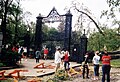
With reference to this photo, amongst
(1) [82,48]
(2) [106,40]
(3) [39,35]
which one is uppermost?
(3) [39,35]

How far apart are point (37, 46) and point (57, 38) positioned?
288 centimetres

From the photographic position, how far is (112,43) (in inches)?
2032

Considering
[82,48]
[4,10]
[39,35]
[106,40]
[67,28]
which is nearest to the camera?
[4,10]

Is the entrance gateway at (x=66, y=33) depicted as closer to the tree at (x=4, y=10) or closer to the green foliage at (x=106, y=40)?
the tree at (x=4, y=10)

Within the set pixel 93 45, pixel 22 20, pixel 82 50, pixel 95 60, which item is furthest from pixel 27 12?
pixel 95 60

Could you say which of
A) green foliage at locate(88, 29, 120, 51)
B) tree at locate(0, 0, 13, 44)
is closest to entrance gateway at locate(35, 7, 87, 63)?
tree at locate(0, 0, 13, 44)

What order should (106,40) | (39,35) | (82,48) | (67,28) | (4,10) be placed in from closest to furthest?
1. (4,10)
2. (82,48)
3. (67,28)
4. (39,35)
5. (106,40)

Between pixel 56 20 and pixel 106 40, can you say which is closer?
pixel 56 20

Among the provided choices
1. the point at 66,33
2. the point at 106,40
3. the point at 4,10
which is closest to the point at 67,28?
the point at 66,33

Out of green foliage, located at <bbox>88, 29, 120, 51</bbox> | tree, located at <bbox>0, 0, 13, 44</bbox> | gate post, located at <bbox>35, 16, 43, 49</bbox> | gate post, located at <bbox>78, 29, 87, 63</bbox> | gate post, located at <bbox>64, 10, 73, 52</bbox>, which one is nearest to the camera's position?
tree, located at <bbox>0, 0, 13, 44</bbox>

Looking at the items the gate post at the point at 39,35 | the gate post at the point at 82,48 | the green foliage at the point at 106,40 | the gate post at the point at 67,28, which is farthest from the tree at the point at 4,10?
the green foliage at the point at 106,40

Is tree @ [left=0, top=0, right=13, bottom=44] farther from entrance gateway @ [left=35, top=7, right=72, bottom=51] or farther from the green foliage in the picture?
the green foliage

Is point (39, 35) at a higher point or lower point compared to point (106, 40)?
higher

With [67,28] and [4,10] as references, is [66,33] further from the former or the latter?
[4,10]
